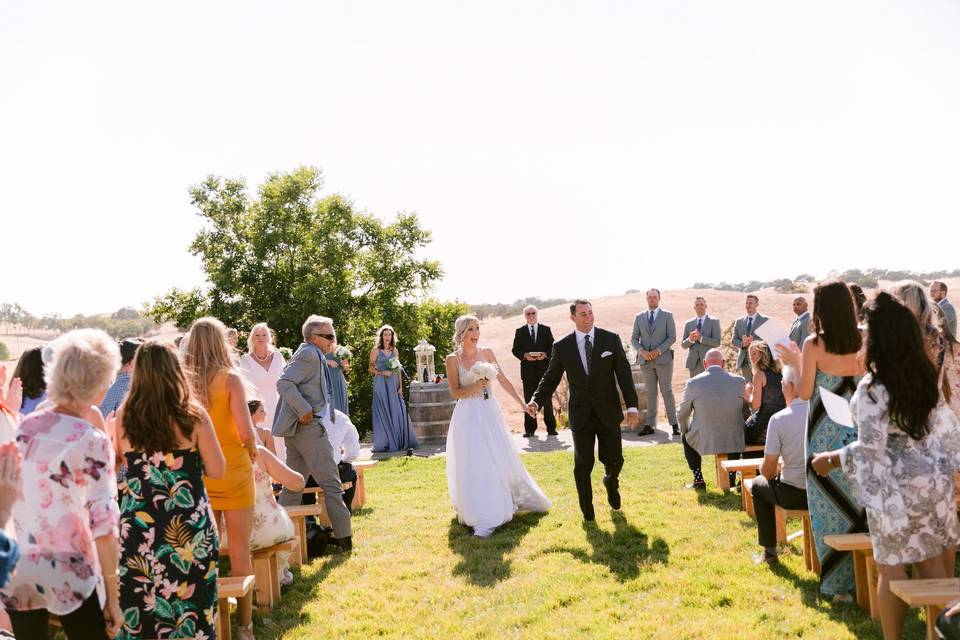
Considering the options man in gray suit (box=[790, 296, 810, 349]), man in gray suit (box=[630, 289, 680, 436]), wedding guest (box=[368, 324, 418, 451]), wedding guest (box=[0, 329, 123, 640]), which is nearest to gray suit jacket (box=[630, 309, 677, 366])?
man in gray suit (box=[630, 289, 680, 436])

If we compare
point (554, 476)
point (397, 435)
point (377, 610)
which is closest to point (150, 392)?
point (377, 610)

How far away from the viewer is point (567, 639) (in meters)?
5.07

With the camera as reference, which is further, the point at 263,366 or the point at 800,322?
the point at 800,322

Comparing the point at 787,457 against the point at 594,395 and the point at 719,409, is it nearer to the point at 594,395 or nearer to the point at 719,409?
the point at 594,395

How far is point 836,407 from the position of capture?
4664mm

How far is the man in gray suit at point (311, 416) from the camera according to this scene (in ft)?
23.3

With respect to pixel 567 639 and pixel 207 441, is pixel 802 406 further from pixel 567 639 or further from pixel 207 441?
pixel 207 441

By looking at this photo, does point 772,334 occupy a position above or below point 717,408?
above

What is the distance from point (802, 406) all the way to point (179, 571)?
426 centimetres

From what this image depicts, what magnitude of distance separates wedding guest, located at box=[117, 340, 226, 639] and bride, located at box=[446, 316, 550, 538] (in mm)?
3998

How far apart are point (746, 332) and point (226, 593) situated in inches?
433

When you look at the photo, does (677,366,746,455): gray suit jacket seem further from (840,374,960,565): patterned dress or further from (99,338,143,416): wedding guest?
(99,338,143,416): wedding guest

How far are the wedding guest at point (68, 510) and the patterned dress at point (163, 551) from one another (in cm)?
67

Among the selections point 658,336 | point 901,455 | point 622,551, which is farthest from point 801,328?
point 901,455
